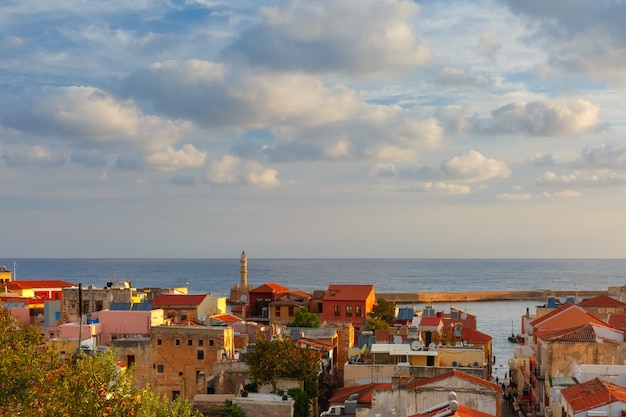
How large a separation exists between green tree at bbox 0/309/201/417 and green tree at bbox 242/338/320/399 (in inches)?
436

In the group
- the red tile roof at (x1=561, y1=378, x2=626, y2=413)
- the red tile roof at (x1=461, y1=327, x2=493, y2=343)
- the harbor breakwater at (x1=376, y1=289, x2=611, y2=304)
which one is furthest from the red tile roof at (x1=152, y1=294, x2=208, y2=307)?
the harbor breakwater at (x1=376, y1=289, x2=611, y2=304)

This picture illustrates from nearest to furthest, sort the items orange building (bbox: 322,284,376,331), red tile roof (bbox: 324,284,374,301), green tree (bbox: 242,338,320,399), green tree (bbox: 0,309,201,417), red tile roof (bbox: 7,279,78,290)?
green tree (bbox: 0,309,201,417) → green tree (bbox: 242,338,320,399) → orange building (bbox: 322,284,376,331) → red tile roof (bbox: 324,284,374,301) → red tile roof (bbox: 7,279,78,290)

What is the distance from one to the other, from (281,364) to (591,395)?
16334 millimetres

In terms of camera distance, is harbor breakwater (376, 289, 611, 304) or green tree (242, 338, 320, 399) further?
harbor breakwater (376, 289, 611, 304)

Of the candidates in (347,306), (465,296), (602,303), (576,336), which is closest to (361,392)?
(576,336)

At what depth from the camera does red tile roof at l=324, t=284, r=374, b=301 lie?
83.7 meters

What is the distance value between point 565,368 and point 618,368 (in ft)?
15.5

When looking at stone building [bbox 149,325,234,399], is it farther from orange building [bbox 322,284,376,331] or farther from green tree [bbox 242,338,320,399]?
orange building [bbox 322,284,376,331]

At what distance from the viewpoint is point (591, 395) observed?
94.4 feet

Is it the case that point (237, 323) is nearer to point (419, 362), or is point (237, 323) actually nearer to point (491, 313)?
point (419, 362)

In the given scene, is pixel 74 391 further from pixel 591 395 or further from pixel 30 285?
pixel 30 285

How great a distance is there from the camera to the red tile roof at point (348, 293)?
8369 centimetres

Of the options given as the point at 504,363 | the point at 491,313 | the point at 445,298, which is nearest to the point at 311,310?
the point at 504,363

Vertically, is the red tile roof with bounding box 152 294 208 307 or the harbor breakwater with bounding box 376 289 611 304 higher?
the red tile roof with bounding box 152 294 208 307
